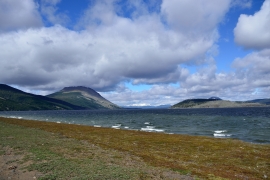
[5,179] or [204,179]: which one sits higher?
[5,179]

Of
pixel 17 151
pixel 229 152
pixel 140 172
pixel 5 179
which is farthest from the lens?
pixel 229 152

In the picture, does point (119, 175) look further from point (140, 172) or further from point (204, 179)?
point (204, 179)

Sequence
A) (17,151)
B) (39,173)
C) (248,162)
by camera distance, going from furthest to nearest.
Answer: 1. (248,162)
2. (17,151)
3. (39,173)

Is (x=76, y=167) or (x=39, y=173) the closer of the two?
(x=39, y=173)

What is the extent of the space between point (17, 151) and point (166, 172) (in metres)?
16.6

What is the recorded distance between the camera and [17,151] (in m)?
23.9

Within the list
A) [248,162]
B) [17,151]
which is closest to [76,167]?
[17,151]

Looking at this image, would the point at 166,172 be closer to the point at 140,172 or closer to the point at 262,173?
the point at 140,172

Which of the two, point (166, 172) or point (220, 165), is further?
point (220, 165)

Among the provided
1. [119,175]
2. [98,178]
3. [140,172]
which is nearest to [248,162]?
[140,172]

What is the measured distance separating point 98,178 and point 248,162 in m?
19.6

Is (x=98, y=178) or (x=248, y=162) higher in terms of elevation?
(x=98, y=178)

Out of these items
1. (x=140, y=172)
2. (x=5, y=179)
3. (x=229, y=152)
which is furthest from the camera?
(x=229, y=152)

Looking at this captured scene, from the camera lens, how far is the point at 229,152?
3200 centimetres
